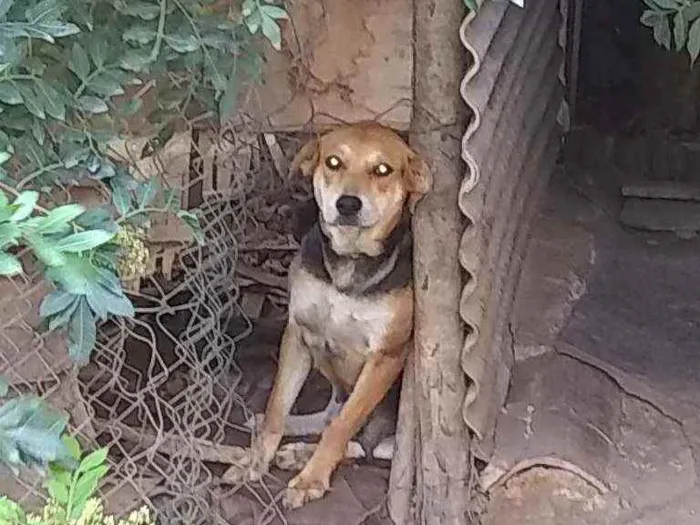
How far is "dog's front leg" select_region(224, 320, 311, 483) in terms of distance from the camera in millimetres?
2973

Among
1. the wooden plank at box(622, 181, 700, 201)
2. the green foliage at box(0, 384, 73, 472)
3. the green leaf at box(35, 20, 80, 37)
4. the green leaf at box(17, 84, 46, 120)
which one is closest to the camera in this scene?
the green foliage at box(0, 384, 73, 472)

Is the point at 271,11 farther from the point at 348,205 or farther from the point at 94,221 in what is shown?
the point at 348,205

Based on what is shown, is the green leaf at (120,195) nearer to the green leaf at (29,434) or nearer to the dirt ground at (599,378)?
the green leaf at (29,434)

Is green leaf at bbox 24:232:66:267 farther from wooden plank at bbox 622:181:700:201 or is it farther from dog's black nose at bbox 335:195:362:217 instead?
wooden plank at bbox 622:181:700:201

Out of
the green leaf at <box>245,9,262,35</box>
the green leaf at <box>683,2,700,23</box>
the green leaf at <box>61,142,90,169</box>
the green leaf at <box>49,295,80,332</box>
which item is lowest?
the green leaf at <box>49,295,80,332</box>

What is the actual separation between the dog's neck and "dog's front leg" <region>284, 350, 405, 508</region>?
17cm

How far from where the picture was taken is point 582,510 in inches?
111

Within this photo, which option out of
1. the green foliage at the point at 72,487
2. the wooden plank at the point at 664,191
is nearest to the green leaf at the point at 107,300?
the green foliage at the point at 72,487

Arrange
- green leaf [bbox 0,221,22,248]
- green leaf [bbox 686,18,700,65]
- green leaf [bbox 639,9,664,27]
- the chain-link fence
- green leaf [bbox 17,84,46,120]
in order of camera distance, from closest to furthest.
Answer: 1. green leaf [bbox 0,221,22,248]
2. green leaf [bbox 17,84,46,120]
3. green leaf [bbox 686,18,700,65]
4. green leaf [bbox 639,9,664,27]
5. the chain-link fence

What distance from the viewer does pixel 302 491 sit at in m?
2.88

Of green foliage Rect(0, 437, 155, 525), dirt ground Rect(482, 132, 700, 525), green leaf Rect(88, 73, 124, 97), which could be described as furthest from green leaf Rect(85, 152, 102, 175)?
dirt ground Rect(482, 132, 700, 525)

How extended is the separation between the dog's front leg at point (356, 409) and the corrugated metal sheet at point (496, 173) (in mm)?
240

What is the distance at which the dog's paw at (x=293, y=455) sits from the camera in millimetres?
3041

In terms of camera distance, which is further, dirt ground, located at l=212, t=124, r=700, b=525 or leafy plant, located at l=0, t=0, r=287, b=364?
dirt ground, located at l=212, t=124, r=700, b=525
